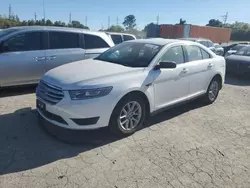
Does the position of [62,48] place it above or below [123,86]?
above

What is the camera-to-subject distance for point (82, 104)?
3361 mm

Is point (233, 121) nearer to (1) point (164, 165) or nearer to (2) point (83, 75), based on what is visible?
(1) point (164, 165)

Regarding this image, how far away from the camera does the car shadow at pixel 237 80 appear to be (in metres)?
8.90

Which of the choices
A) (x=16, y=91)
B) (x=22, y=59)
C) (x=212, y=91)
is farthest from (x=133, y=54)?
(x=16, y=91)

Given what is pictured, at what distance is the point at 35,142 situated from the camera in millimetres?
3609

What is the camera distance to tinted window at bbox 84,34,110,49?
21.8 ft

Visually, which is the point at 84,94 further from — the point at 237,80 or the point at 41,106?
the point at 237,80

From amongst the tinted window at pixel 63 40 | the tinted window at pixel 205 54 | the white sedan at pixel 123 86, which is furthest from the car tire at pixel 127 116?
the tinted window at pixel 63 40

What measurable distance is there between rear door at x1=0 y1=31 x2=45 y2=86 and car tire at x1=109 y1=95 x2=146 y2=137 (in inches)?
121

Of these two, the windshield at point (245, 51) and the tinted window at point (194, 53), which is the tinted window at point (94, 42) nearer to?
the tinted window at point (194, 53)

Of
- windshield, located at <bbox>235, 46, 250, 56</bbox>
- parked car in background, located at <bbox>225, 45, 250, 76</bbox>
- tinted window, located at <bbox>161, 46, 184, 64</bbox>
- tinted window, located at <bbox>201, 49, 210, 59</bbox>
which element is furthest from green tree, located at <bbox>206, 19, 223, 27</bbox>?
tinted window, located at <bbox>161, 46, 184, 64</bbox>

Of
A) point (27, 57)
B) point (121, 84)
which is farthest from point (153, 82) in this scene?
point (27, 57)

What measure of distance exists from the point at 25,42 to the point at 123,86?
11.0ft

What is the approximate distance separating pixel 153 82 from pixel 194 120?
137 cm
